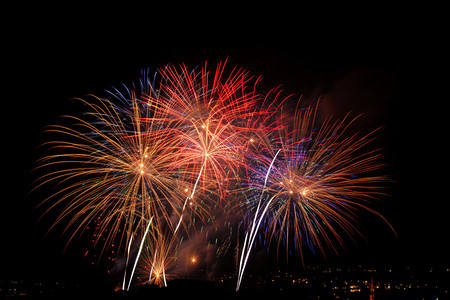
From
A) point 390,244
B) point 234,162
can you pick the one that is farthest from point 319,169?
point 390,244

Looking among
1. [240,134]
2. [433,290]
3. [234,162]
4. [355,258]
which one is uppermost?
[240,134]

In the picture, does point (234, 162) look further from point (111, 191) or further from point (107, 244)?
point (107, 244)

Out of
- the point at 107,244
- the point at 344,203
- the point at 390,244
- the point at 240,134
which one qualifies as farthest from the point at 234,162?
the point at 390,244

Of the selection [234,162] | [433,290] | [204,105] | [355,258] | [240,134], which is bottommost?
[433,290]

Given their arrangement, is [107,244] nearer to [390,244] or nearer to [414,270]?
[390,244]

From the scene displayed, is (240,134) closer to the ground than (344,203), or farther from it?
farther from it

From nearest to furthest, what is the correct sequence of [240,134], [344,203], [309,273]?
[344,203]
[240,134]
[309,273]

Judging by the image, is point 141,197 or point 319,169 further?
point 141,197

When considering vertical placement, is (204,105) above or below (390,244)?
above

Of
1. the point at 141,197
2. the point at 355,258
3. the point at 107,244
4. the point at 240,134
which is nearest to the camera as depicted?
the point at 240,134
